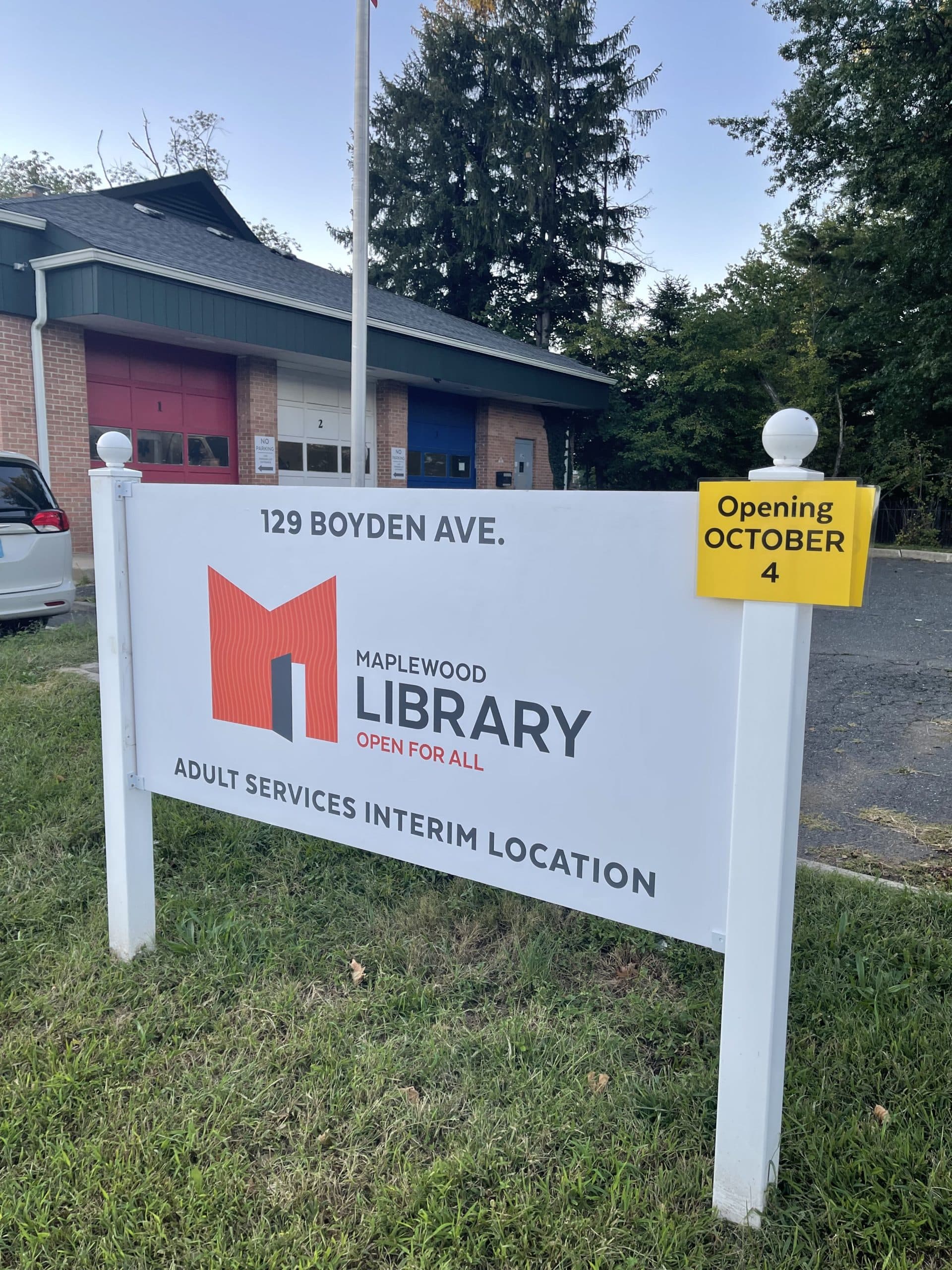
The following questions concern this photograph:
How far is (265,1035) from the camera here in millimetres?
2555

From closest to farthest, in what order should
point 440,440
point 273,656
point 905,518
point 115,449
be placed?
point 273,656
point 115,449
point 440,440
point 905,518

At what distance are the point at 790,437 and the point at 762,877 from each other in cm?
Result: 88

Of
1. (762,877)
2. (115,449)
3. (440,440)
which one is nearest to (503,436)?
(440,440)

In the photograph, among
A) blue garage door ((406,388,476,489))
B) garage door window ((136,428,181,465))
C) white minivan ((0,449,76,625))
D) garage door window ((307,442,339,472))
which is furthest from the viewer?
blue garage door ((406,388,476,489))

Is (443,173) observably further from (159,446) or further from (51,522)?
(51,522)

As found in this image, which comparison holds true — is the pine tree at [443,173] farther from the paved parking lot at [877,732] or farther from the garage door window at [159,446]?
the paved parking lot at [877,732]

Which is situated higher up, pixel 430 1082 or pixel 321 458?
pixel 321 458

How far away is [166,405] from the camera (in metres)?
15.7

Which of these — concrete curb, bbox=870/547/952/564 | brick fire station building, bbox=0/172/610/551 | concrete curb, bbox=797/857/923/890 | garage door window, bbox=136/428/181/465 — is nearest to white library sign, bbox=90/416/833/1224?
concrete curb, bbox=797/857/923/890

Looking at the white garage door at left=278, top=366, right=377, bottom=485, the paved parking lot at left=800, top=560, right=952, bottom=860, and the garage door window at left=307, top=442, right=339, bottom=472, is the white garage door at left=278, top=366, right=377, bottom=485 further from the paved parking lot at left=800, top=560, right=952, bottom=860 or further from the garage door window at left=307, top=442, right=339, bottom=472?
the paved parking lot at left=800, top=560, right=952, bottom=860

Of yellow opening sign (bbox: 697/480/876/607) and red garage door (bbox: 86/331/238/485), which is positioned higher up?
red garage door (bbox: 86/331/238/485)

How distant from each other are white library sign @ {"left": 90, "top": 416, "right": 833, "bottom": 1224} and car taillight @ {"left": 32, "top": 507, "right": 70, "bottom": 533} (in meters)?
5.81

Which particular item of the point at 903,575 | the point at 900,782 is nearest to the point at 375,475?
Answer: the point at 903,575

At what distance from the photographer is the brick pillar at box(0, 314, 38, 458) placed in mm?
13133
